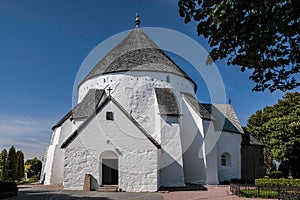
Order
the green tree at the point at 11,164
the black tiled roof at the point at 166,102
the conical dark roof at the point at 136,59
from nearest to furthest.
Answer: the black tiled roof at the point at 166,102, the conical dark roof at the point at 136,59, the green tree at the point at 11,164

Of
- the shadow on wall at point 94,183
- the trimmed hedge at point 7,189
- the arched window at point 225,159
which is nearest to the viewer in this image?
the trimmed hedge at point 7,189

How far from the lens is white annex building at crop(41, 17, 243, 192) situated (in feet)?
63.7

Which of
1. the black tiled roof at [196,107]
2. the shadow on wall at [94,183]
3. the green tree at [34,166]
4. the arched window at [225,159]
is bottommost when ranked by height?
the green tree at [34,166]

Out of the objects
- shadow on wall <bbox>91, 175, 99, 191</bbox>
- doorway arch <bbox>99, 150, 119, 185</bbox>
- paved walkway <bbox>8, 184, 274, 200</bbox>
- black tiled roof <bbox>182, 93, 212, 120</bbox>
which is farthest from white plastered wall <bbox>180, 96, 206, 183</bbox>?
shadow on wall <bbox>91, 175, 99, 191</bbox>

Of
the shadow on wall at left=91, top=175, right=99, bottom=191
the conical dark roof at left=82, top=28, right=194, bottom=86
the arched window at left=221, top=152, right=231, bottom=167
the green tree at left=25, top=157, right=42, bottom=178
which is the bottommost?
the green tree at left=25, top=157, right=42, bottom=178

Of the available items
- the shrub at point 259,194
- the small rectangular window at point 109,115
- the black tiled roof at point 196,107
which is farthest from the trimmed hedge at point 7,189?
the black tiled roof at point 196,107

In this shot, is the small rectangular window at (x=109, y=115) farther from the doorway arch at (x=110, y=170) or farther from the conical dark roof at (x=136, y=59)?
the conical dark roof at (x=136, y=59)

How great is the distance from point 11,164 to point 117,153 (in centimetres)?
1422

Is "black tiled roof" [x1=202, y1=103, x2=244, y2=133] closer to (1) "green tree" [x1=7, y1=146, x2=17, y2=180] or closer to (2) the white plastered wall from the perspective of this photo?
(2) the white plastered wall

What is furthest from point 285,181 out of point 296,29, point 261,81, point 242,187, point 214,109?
point 296,29

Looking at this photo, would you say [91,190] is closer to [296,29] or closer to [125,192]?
[125,192]

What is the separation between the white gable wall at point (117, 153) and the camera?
63.0 feet

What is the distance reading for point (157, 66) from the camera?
996 inches

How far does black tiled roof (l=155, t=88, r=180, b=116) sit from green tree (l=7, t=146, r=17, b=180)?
611 inches
